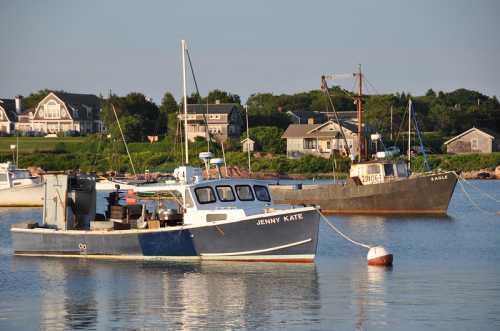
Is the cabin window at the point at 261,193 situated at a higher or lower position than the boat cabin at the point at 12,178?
lower

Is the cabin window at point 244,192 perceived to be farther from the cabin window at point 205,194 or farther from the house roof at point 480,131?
the house roof at point 480,131

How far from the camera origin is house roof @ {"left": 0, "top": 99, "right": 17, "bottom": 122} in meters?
164

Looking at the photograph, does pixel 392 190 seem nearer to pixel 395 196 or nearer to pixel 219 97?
pixel 395 196

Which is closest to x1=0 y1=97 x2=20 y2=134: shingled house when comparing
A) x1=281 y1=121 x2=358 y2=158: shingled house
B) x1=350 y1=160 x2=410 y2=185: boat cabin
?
x1=281 y1=121 x2=358 y2=158: shingled house

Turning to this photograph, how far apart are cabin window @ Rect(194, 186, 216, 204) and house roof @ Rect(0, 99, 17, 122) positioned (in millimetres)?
127764

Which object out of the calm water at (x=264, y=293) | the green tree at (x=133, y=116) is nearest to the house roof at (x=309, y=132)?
the green tree at (x=133, y=116)

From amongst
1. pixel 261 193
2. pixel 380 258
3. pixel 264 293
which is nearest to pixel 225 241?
pixel 261 193

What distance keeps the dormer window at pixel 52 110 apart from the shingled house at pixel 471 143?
175 feet

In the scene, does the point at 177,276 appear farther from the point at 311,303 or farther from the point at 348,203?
the point at 348,203

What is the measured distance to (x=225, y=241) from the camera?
38.7m

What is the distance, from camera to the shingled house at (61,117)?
155 meters

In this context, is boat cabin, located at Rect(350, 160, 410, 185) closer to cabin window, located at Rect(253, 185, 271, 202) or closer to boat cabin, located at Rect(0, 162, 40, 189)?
boat cabin, located at Rect(0, 162, 40, 189)

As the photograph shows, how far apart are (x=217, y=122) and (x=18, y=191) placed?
64396 millimetres

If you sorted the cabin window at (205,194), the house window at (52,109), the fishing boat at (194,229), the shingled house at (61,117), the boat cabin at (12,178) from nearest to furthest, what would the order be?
the fishing boat at (194,229) < the cabin window at (205,194) < the boat cabin at (12,178) < the shingled house at (61,117) < the house window at (52,109)
